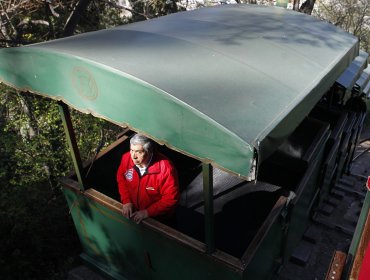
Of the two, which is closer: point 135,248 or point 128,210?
point 128,210

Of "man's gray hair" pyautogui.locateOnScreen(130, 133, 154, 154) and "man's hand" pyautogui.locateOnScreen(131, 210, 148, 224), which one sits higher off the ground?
"man's gray hair" pyautogui.locateOnScreen(130, 133, 154, 154)

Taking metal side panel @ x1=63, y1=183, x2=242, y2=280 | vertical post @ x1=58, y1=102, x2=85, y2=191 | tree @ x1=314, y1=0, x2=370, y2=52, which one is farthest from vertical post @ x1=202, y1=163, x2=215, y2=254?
tree @ x1=314, y1=0, x2=370, y2=52

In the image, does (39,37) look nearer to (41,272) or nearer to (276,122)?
(41,272)

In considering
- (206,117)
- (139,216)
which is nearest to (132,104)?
(206,117)

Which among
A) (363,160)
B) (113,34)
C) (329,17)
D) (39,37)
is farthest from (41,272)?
(329,17)

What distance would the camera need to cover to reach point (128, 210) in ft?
9.58

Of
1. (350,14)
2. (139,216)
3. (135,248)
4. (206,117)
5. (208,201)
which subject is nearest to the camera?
(206,117)

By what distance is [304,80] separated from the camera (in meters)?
2.56

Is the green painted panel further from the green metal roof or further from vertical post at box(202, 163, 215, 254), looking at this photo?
vertical post at box(202, 163, 215, 254)

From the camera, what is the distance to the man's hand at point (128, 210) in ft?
9.55

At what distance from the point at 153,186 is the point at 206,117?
1.36m

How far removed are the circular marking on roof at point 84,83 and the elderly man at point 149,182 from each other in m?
0.67

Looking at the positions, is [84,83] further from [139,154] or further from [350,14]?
[350,14]

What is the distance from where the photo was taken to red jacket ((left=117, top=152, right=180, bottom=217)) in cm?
288
